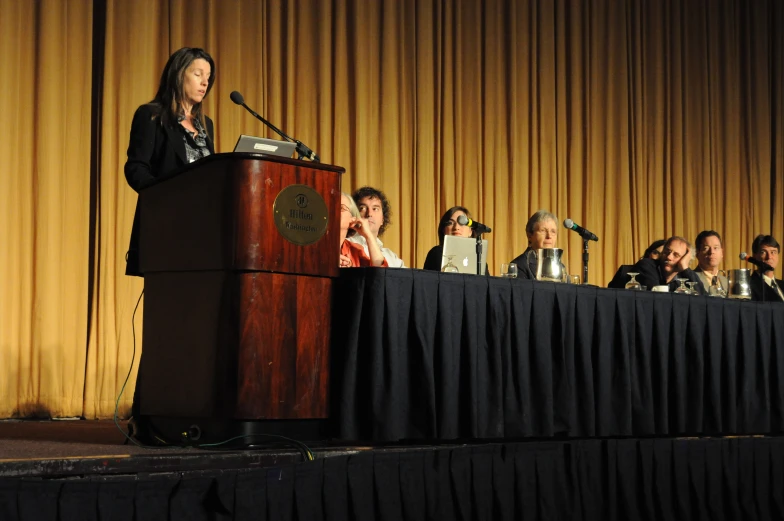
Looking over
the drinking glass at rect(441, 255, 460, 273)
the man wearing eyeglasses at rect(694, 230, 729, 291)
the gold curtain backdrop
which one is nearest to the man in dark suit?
the man wearing eyeglasses at rect(694, 230, 729, 291)

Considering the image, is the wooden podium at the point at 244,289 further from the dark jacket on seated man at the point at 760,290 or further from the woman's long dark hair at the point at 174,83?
the dark jacket on seated man at the point at 760,290

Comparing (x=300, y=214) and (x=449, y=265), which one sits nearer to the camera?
(x=300, y=214)

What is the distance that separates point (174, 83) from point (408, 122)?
12.6 feet

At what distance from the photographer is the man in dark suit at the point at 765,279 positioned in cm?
552

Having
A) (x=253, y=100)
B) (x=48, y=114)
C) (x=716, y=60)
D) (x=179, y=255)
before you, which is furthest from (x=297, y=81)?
(x=716, y=60)

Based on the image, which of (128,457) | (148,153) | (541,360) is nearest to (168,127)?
(148,153)

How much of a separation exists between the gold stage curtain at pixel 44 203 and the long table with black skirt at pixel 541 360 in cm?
297

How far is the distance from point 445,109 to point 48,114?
2.91m

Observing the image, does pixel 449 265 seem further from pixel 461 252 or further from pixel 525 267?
pixel 525 267

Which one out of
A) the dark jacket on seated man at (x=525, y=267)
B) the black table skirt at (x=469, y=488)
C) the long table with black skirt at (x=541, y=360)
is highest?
the dark jacket on seated man at (x=525, y=267)

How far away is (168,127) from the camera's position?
3209mm

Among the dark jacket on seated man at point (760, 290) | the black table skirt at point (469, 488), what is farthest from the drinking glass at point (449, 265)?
the dark jacket on seated man at point (760, 290)

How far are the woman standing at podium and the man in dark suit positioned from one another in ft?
11.5

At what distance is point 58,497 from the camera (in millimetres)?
2307
